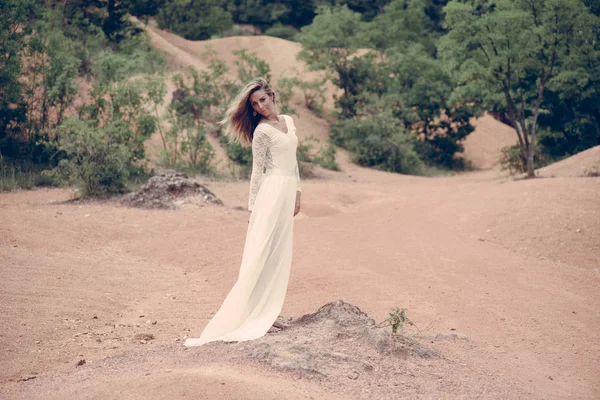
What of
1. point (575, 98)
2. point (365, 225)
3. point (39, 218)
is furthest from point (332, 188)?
point (575, 98)

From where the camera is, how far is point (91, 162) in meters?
12.8

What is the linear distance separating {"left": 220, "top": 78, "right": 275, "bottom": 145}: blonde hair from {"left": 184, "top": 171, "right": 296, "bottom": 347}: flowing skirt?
0.44 m

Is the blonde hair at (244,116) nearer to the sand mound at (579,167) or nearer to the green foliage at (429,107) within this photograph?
the sand mound at (579,167)

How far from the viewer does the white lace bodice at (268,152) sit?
5570 millimetres

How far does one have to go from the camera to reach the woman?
17.6 feet

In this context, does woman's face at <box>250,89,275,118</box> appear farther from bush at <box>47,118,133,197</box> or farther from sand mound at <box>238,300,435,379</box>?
bush at <box>47,118,133,197</box>

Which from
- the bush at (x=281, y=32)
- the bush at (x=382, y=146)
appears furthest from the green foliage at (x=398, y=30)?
the bush at (x=281, y=32)

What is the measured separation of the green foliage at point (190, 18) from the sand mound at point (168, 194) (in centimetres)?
2144

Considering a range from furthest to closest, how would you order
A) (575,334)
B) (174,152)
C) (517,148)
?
(517,148)
(174,152)
(575,334)

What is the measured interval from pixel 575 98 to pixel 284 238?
16.5 meters

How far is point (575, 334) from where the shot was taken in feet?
21.7

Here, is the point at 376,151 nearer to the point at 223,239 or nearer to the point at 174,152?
the point at 174,152

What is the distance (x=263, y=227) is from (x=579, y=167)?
12084mm

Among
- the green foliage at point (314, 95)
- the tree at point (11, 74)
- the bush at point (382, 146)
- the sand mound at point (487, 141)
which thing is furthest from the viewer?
the sand mound at point (487, 141)
